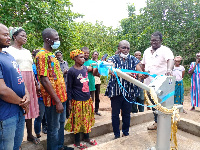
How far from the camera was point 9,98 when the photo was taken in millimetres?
1581

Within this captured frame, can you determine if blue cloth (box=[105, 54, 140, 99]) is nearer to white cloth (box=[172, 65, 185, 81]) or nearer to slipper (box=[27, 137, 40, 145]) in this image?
slipper (box=[27, 137, 40, 145])

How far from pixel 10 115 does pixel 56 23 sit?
4164mm

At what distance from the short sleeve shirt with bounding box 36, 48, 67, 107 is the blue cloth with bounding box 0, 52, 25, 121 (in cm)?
40

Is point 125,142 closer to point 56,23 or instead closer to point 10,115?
point 10,115

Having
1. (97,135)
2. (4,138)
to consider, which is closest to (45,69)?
(4,138)

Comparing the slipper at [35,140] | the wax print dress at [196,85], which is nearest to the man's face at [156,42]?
the slipper at [35,140]

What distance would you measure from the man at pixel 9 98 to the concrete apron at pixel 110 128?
1.08 metres

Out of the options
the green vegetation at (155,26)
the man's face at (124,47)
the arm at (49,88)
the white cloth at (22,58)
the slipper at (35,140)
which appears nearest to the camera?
the arm at (49,88)

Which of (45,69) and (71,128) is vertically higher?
(45,69)

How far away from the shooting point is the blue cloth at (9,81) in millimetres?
1570

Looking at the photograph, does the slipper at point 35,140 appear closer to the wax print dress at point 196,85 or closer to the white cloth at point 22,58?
the white cloth at point 22,58

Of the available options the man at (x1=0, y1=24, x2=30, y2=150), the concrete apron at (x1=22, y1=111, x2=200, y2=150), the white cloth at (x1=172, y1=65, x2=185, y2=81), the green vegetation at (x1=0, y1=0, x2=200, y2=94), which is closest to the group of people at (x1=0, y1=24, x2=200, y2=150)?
the man at (x1=0, y1=24, x2=30, y2=150)

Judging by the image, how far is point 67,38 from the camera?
566 cm

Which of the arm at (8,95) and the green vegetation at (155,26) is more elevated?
the green vegetation at (155,26)
